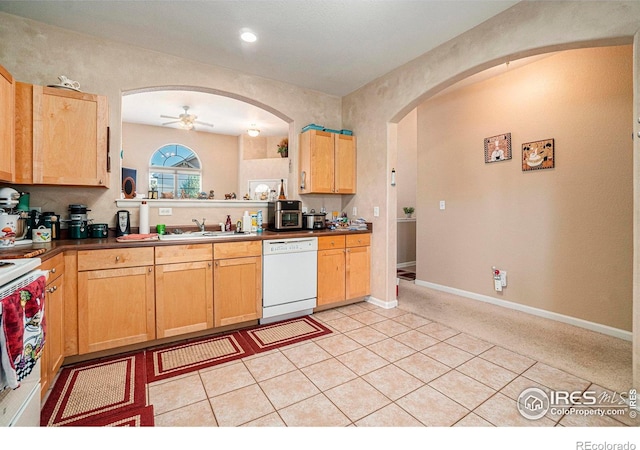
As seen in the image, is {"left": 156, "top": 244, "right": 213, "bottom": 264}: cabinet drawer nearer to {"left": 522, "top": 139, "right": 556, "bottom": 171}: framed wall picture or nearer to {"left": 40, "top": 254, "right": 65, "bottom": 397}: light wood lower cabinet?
{"left": 40, "top": 254, "right": 65, "bottom": 397}: light wood lower cabinet

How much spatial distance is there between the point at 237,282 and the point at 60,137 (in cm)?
186

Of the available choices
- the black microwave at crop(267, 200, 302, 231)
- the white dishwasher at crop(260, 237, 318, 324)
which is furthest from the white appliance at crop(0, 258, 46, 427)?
the black microwave at crop(267, 200, 302, 231)

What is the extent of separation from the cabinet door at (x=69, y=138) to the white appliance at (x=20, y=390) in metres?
1.07

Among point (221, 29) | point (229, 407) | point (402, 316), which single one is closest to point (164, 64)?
point (221, 29)

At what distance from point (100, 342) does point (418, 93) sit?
12.0 feet

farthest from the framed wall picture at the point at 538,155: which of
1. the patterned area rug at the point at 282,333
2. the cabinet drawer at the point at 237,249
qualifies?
the cabinet drawer at the point at 237,249

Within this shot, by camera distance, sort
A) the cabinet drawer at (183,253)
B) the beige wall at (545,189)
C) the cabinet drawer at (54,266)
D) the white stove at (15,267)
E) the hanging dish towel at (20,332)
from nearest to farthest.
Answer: the hanging dish towel at (20,332) < the white stove at (15,267) < the cabinet drawer at (54,266) < the cabinet drawer at (183,253) < the beige wall at (545,189)

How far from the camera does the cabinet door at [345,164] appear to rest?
3.85 metres

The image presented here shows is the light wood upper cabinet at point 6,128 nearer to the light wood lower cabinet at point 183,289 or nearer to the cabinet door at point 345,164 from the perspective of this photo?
the light wood lower cabinet at point 183,289

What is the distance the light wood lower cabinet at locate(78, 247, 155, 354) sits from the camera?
2.22 m

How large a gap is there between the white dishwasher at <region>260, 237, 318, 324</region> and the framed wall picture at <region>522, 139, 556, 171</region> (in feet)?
8.39

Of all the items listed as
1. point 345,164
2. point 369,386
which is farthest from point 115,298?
point 345,164

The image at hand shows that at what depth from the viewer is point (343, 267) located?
3529 millimetres

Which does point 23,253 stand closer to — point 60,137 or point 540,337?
point 60,137
